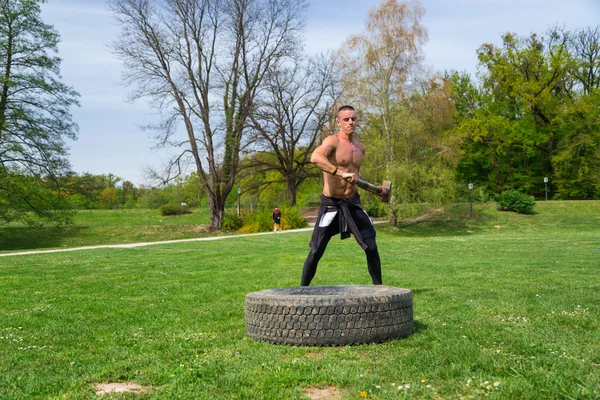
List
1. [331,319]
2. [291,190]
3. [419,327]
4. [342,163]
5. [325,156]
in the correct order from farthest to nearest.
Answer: [291,190]
[342,163]
[325,156]
[419,327]
[331,319]

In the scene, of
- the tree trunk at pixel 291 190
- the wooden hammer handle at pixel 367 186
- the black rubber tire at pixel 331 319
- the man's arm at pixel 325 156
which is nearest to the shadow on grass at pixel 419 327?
the black rubber tire at pixel 331 319

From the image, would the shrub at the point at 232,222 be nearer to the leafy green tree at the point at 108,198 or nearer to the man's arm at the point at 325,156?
the man's arm at the point at 325,156

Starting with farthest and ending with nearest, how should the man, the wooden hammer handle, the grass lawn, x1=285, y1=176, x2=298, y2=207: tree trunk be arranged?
x1=285, y1=176, x2=298, y2=207: tree trunk → the man → the wooden hammer handle → the grass lawn

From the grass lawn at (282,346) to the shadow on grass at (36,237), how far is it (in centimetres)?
2536

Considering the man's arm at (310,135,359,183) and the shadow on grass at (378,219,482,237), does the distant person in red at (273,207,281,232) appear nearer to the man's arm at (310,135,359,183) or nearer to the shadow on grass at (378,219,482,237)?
the shadow on grass at (378,219,482,237)

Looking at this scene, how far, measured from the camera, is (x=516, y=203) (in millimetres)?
40656

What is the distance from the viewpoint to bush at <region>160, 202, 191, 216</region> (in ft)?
172

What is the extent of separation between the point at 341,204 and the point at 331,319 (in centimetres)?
226

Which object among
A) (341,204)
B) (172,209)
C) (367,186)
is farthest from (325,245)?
(172,209)

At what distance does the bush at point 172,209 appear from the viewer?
172 feet

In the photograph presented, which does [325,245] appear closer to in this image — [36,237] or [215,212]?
[215,212]

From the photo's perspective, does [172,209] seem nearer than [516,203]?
No

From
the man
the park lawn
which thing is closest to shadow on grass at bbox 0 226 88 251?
the park lawn

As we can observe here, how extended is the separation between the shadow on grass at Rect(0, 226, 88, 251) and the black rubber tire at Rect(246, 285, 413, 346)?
32049mm
